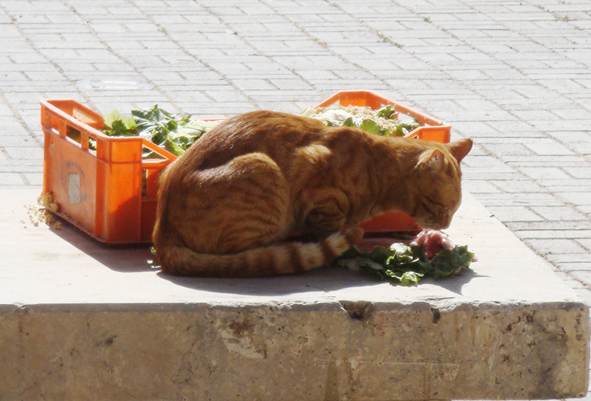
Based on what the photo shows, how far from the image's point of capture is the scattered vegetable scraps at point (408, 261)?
11.8ft

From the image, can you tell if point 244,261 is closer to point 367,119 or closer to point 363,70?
point 367,119

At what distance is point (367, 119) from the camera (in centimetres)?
436

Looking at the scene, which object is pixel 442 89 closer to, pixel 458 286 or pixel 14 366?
pixel 458 286

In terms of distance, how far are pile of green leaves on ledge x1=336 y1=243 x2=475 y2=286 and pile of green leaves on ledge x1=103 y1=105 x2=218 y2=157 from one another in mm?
1077

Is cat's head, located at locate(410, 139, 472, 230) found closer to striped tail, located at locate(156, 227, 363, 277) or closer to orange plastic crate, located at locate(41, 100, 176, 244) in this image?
striped tail, located at locate(156, 227, 363, 277)

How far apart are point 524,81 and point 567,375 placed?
5732 mm

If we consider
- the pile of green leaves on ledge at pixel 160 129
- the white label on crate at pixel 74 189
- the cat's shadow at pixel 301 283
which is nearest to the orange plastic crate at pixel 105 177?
the white label on crate at pixel 74 189

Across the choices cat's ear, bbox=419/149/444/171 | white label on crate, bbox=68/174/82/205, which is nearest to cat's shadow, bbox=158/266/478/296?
cat's ear, bbox=419/149/444/171

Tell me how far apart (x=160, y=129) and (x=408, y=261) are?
150 cm

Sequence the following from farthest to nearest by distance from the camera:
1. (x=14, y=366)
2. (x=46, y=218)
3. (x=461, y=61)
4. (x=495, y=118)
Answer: (x=461, y=61) → (x=495, y=118) → (x=46, y=218) → (x=14, y=366)

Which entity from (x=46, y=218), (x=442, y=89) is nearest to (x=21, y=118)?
(x=46, y=218)

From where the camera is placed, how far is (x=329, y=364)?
3.31 m

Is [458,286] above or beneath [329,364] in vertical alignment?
above

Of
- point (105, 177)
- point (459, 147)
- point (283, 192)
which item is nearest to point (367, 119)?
point (459, 147)
